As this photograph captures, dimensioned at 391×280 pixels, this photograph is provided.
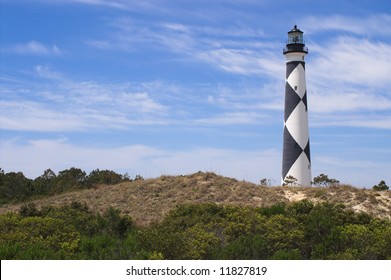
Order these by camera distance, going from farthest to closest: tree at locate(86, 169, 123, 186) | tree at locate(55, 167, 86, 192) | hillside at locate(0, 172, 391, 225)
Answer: tree at locate(86, 169, 123, 186) < tree at locate(55, 167, 86, 192) < hillside at locate(0, 172, 391, 225)

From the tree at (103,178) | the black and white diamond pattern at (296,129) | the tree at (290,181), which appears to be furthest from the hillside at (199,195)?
the black and white diamond pattern at (296,129)

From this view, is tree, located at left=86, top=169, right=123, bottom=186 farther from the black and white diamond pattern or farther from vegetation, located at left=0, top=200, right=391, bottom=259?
vegetation, located at left=0, top=200, right=391, bottom=259

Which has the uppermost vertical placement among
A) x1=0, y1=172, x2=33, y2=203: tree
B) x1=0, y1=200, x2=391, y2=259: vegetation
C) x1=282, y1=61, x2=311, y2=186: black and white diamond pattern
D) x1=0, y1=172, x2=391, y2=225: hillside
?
x1=282, y1=61, x2=311, y2=186: black and white diamond pattern

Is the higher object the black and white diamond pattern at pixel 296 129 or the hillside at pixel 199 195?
the black and white diamond pattern at pixel 296 129

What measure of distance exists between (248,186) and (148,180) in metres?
5.91

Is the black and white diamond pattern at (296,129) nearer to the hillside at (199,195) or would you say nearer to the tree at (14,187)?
the hillside at (199,195)

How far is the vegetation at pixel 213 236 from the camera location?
11.4 metres

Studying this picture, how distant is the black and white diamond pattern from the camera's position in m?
35.1

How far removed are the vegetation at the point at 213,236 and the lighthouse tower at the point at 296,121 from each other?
740 inches

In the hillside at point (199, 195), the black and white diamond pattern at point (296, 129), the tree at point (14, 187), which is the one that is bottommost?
the hillside at point (199, 195)

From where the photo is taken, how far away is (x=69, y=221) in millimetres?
15648

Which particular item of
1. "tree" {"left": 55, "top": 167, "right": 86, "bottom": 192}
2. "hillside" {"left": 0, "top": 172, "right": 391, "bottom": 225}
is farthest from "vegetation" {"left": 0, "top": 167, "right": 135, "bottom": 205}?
"hillside" {"left": 0, "top": 172, "right": 391, "bottom": 225}
